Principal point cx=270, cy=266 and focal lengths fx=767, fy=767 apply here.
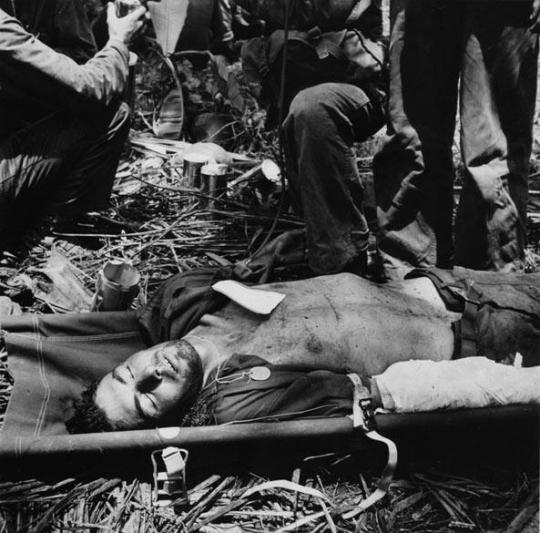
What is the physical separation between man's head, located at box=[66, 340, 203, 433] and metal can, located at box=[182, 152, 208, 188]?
2.27m

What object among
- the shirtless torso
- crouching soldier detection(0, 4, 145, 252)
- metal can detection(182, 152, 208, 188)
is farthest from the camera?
metal can detection(182, 152, 208, 188)

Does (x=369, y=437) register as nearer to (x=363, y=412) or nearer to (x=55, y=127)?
(x=363, y=412)

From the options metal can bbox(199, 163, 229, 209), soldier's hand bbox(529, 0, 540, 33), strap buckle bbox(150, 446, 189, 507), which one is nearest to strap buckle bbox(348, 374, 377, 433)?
strap buckle bbox(150, 446, 189, 507)

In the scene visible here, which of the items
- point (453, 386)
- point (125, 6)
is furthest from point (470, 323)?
point (125, 6)

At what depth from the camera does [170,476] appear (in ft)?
9.37

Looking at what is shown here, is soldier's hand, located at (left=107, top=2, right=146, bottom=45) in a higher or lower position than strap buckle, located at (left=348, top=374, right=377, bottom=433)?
higher

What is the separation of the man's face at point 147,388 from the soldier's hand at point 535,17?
204 centimetres

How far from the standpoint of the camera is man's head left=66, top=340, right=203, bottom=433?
305 centimetres

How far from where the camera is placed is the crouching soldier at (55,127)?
4.21 m

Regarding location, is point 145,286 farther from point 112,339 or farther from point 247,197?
point 247,197

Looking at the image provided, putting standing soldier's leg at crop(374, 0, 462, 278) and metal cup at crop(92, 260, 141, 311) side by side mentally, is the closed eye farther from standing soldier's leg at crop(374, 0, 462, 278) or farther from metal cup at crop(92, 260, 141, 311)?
standing soldier's leg at crop(374, 0, 462, 278)

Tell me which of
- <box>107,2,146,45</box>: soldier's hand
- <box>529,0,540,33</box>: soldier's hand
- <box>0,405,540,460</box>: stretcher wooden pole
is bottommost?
<box>0,405,540,460</box>: stretcher wooden pole

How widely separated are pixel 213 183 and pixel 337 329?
2.17 meters

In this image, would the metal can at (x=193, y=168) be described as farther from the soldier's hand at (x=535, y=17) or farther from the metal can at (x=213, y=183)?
the soldier's hand at (x=535, y=17)
